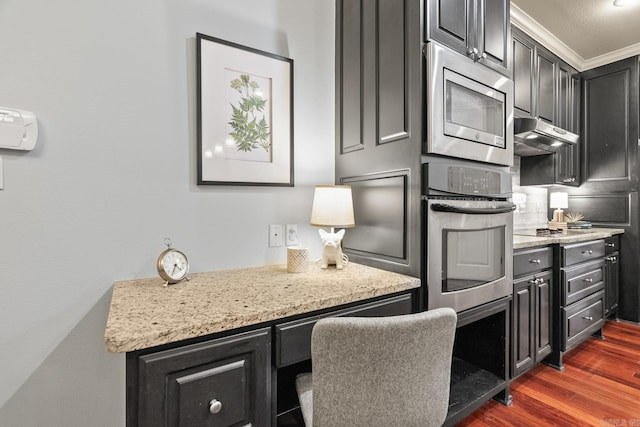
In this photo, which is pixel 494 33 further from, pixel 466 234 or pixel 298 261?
pixel 298 261

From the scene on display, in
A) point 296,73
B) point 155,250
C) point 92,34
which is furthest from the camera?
point 296,73

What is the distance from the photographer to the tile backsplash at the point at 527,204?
3145 millimetres

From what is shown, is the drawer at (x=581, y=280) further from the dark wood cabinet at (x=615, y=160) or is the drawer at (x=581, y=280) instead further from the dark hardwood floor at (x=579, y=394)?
the dark wood cabinet at (x=615, y=160)

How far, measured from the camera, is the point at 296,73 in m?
1.75

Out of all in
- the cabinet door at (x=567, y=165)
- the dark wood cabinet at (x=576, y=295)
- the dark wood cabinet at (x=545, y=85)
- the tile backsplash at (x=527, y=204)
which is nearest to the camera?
the dark wood cabinet at (x=576, y=295)

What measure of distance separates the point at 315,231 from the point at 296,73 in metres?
0.89

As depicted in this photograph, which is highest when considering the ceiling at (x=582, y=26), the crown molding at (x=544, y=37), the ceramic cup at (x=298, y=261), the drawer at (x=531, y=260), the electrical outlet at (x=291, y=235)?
the ceiling at (x=582, y=26)

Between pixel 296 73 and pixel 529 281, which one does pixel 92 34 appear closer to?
pixel 296 73

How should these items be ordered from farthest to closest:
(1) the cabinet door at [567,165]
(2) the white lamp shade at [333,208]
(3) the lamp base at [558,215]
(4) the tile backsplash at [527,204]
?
(3) the lamp base at [558,215]
(4) the tile backsplash at [527,204]
(1) the cabinet door at [567,165]
(2) the white lamp shade at [333,208]

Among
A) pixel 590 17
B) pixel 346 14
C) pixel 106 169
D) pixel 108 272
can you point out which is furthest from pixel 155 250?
pixel 590 17

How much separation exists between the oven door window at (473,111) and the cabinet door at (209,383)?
3.97ft

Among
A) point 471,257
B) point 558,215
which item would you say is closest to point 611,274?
point 558,215

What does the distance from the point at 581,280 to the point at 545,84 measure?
175 centimetres

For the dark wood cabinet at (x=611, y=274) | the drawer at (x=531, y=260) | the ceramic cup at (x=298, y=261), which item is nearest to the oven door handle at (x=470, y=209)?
the drawer at (x=531, y=260)
